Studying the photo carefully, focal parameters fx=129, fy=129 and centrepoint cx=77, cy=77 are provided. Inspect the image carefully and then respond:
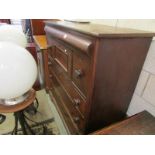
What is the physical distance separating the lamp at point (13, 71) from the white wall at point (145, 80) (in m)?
0.62

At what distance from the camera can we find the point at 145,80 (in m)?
0.73

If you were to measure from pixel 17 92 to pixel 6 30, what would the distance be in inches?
28.6

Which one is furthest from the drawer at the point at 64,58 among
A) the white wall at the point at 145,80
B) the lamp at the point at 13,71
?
the white wall at the point at 145,80

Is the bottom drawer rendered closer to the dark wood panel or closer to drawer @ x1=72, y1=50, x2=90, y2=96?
the dark wood panel

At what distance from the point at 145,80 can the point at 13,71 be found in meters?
0.71

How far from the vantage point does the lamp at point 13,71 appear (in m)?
0.61

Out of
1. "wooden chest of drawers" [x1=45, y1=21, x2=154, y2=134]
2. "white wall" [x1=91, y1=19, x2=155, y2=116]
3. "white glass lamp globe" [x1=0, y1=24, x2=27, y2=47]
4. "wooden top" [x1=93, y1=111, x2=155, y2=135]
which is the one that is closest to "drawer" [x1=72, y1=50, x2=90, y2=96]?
"wooden chest of drawers" [x1=45, y1=21, x2=154, y2=134]

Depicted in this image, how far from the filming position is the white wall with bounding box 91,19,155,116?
0.67 metres

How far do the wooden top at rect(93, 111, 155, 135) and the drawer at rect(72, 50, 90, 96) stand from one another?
202mm

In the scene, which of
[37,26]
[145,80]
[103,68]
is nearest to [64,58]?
[103,68]

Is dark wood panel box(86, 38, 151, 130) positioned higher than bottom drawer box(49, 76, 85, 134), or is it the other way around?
dark wood panel box(86, 38, 151, 130)
